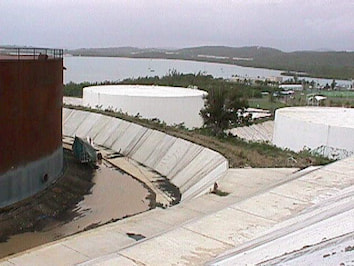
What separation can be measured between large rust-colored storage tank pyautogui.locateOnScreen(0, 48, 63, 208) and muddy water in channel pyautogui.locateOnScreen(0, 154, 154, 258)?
740 millimetres

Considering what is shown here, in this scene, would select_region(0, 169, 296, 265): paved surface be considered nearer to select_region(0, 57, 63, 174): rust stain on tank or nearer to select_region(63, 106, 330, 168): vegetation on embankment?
select_region(63, 106, 330, 168): vegetation on embankment

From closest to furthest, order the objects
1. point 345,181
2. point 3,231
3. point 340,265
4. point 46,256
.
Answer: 1. point 340,265
2. point 46,256
3. point 345,181
4. point 3,231

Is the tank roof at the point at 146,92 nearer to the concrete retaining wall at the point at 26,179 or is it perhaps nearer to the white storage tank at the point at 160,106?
the white storage tank at the point at 160,106

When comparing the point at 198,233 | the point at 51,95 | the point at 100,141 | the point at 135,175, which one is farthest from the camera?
the point at 100,141

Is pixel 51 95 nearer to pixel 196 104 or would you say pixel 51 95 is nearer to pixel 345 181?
pixel 345 181

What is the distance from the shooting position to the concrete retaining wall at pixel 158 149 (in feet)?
66.0

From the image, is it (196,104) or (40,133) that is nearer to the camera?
(40,133)

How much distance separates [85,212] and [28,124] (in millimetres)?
3764

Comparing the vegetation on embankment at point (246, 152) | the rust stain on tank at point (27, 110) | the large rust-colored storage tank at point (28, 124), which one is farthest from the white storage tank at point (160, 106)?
the rust stain on tank at point (27, 110)

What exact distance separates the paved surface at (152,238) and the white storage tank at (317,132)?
31.4 feet

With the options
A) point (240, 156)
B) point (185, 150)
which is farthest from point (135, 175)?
point (240, 156)

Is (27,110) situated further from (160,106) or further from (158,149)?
(160,106)

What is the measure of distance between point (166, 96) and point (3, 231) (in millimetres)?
25019

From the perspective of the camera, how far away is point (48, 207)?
54.5 feet
